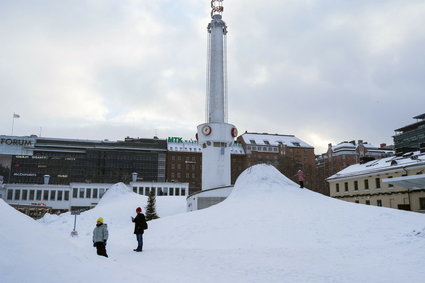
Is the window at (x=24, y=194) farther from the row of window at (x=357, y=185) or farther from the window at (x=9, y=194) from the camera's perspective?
the row of window at (x=357, y=185)

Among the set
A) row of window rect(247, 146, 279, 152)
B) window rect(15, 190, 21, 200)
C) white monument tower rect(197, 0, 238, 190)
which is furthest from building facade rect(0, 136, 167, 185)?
white monument tower rect(197, 0, 238, 190)

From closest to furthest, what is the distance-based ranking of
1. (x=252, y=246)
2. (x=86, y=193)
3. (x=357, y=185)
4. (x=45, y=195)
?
(x=252, y=246) < (x=357, y=185) < (x=86, y=193) < (x=45, y=195)

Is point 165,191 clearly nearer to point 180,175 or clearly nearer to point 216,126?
point 216,126

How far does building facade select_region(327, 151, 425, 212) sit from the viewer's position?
4394 cm

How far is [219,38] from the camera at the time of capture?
170ft

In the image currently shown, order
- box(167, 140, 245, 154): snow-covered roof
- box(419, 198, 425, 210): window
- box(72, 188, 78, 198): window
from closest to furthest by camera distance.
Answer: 1. box(419, 198, 425, 210): window
2. box(72, 188, 78, 198): window
3. box(167, 140, 245, 154): snow-covered roof

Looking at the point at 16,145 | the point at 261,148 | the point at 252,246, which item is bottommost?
the point at 252,246

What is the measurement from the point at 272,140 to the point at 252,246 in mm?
100271

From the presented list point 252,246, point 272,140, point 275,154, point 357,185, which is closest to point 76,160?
point 275,154

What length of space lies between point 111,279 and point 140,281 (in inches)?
38.4

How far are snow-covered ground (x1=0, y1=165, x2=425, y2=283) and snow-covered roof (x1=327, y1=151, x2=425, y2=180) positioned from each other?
24633 mm

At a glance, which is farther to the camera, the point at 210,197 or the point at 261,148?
the point at 261,148

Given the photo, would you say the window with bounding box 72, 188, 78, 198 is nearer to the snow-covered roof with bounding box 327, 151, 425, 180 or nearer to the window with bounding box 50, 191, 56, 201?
the window with bounding box 50, 191, 56, 201

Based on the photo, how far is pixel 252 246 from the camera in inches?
682
